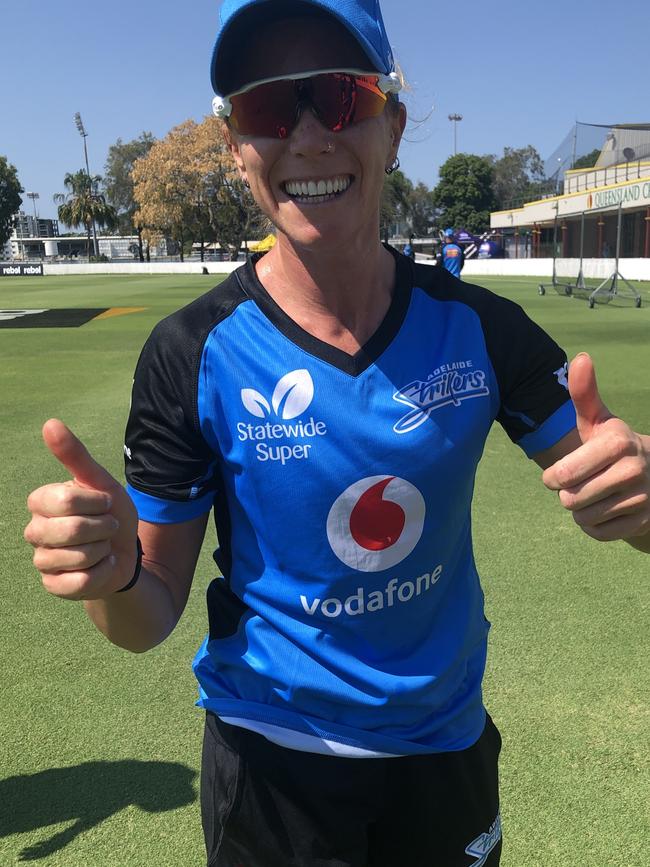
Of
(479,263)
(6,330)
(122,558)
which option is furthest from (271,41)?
(479,263)

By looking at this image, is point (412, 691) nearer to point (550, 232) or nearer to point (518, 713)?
point (518, 713)

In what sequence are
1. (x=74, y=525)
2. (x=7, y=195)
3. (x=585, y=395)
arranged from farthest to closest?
(x=7, y=195)
(x=585, y=395)
(x=74, y=525)

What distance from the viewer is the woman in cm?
153

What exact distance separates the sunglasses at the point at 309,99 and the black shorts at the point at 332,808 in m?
1.28

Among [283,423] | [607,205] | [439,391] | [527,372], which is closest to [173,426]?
[283,423]

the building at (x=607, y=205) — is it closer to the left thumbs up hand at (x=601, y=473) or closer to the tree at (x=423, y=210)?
the left thumbs up hand at (x=601, y=473)

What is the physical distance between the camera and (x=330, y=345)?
1592 millimetres

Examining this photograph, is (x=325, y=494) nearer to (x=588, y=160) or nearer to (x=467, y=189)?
(x=588, y=160)

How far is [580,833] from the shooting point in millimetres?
2576

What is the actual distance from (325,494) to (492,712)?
2.10m

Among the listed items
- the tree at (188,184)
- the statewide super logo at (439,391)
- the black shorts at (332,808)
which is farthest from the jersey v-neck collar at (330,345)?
the tree at (188,184)

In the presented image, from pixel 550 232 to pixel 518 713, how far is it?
158ft

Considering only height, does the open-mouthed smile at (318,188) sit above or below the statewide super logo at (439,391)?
above

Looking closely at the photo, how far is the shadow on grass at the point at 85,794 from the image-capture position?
2.68 m
